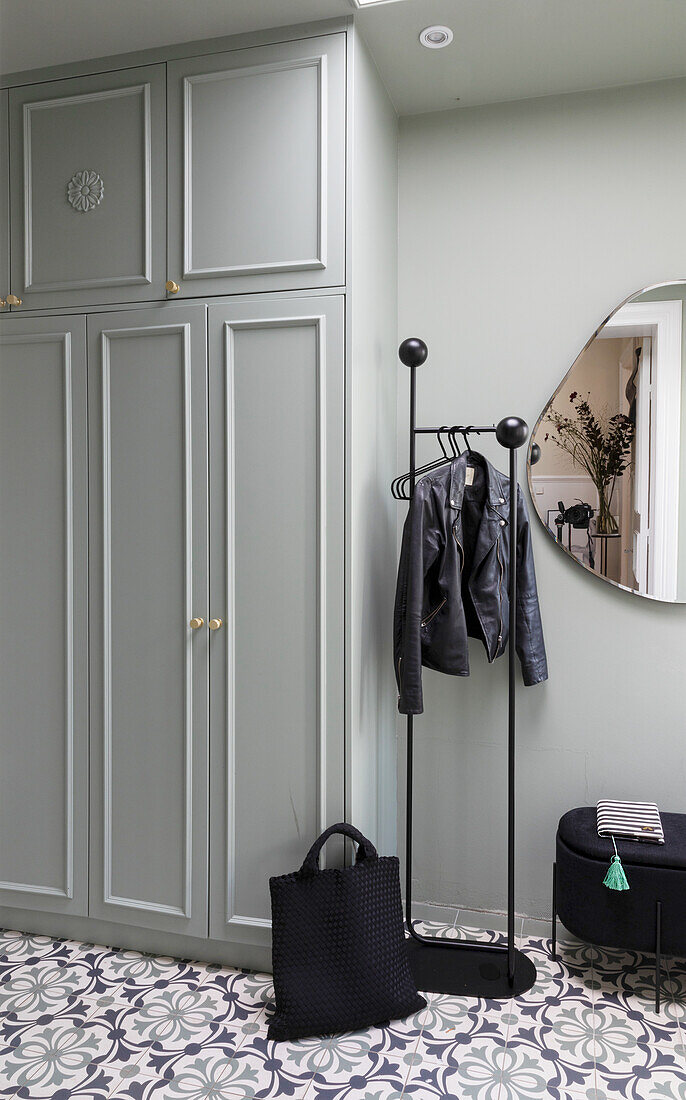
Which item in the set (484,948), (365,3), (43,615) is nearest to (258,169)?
(365,3)

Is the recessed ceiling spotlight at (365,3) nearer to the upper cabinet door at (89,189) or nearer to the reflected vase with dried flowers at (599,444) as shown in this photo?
the upper cabinet door at (89,189)

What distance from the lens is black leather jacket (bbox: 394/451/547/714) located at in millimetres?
2156

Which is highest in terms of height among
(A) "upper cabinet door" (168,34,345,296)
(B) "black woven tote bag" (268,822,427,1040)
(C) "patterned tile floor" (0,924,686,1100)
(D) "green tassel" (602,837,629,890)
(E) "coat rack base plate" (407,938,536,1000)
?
(A) "upper cabinet door" (168,34,345,296)

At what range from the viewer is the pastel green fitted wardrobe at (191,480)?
2.16 m

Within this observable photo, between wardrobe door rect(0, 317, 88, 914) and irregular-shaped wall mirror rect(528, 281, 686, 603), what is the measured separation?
4.60 ft

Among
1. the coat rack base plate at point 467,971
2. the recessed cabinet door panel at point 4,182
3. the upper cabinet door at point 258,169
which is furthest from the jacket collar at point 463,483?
the recessed cabinet door panel at point 4,182

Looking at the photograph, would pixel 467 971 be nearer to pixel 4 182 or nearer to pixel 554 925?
pixel 554 925

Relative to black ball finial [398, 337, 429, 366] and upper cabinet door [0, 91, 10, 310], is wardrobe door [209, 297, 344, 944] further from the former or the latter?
upper cabinet door [0, 91, 10, 310]

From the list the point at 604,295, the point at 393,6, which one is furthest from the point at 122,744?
the point at 393,6

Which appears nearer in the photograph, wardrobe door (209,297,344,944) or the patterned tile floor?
the patterned tile floor

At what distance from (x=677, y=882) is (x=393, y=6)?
2332 mm

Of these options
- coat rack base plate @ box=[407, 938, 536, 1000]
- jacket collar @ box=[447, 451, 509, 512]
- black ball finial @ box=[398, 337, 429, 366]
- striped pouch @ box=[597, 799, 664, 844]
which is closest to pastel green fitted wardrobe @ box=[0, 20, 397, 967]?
black ball finial @ box=[398, 337, 429, 366]

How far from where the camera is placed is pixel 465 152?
8.40 ft

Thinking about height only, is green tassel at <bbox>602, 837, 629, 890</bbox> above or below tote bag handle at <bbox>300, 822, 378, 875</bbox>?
below
